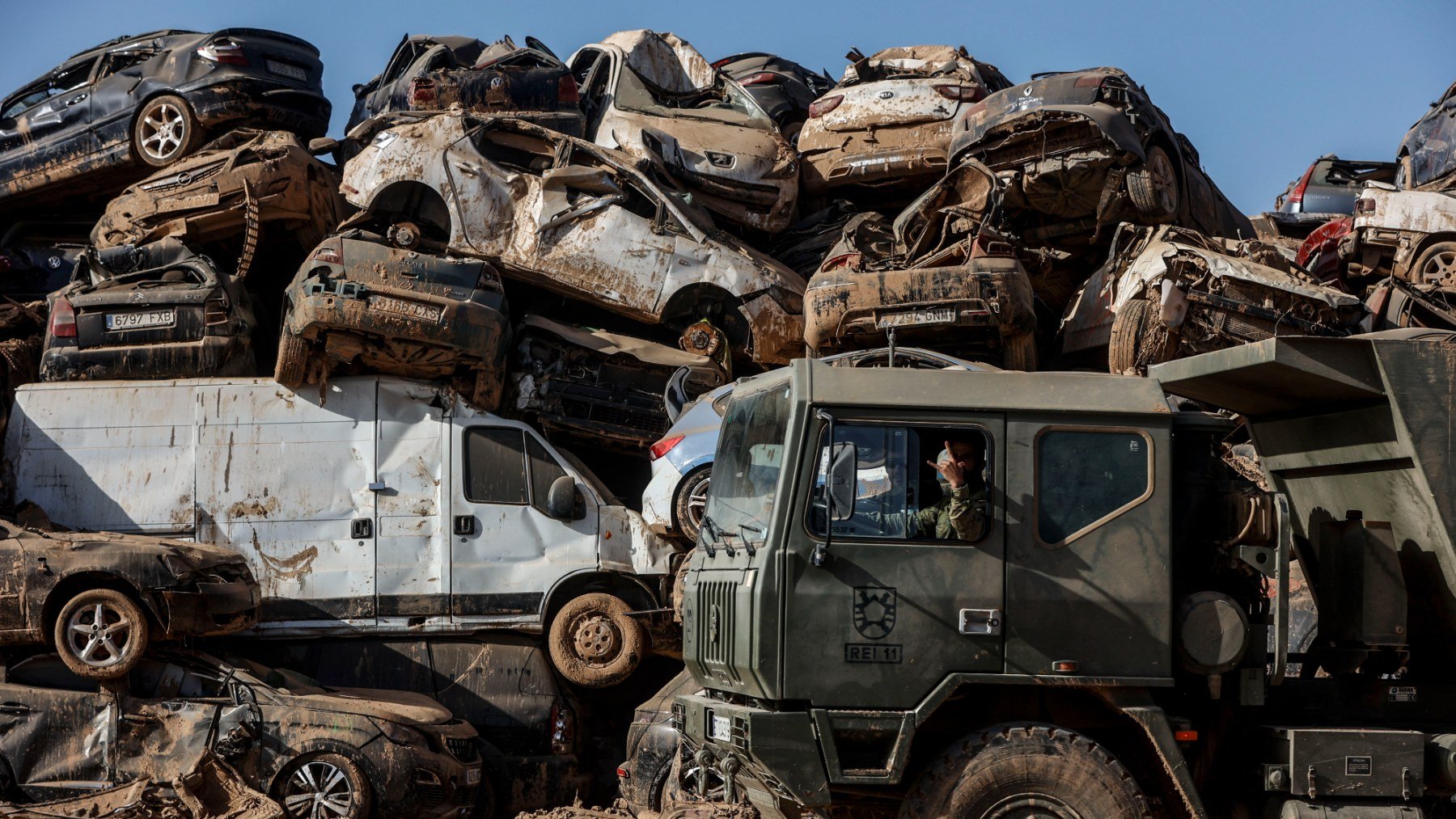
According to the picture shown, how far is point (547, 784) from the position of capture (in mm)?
9227

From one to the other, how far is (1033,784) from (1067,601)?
77 centimetres

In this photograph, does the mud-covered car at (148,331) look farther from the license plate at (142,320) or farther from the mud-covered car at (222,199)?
the mud-covered car at (222,199)

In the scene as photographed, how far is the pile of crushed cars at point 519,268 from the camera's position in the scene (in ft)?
28.1

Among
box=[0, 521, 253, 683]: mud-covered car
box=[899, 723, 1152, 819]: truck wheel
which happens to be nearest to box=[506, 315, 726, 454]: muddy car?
box=[0, 521, 253, 683]: mud-covered car

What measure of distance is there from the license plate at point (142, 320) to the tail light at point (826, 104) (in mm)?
6691

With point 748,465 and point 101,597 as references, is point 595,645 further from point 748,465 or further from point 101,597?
point 748,465

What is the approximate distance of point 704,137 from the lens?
13.1 metres

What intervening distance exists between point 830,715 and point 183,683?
477cm

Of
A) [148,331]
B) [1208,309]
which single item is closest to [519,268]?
[148,331]

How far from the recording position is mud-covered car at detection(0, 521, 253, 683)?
8.52m

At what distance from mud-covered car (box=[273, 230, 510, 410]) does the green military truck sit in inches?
160

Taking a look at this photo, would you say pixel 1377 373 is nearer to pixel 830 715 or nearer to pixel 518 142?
pixel 830 715

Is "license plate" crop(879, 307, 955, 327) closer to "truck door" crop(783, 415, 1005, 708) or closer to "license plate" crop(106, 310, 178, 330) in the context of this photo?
"truck door" crop(783, 415, 1005, 708)

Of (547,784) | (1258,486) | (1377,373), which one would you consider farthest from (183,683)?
(1377,373)
